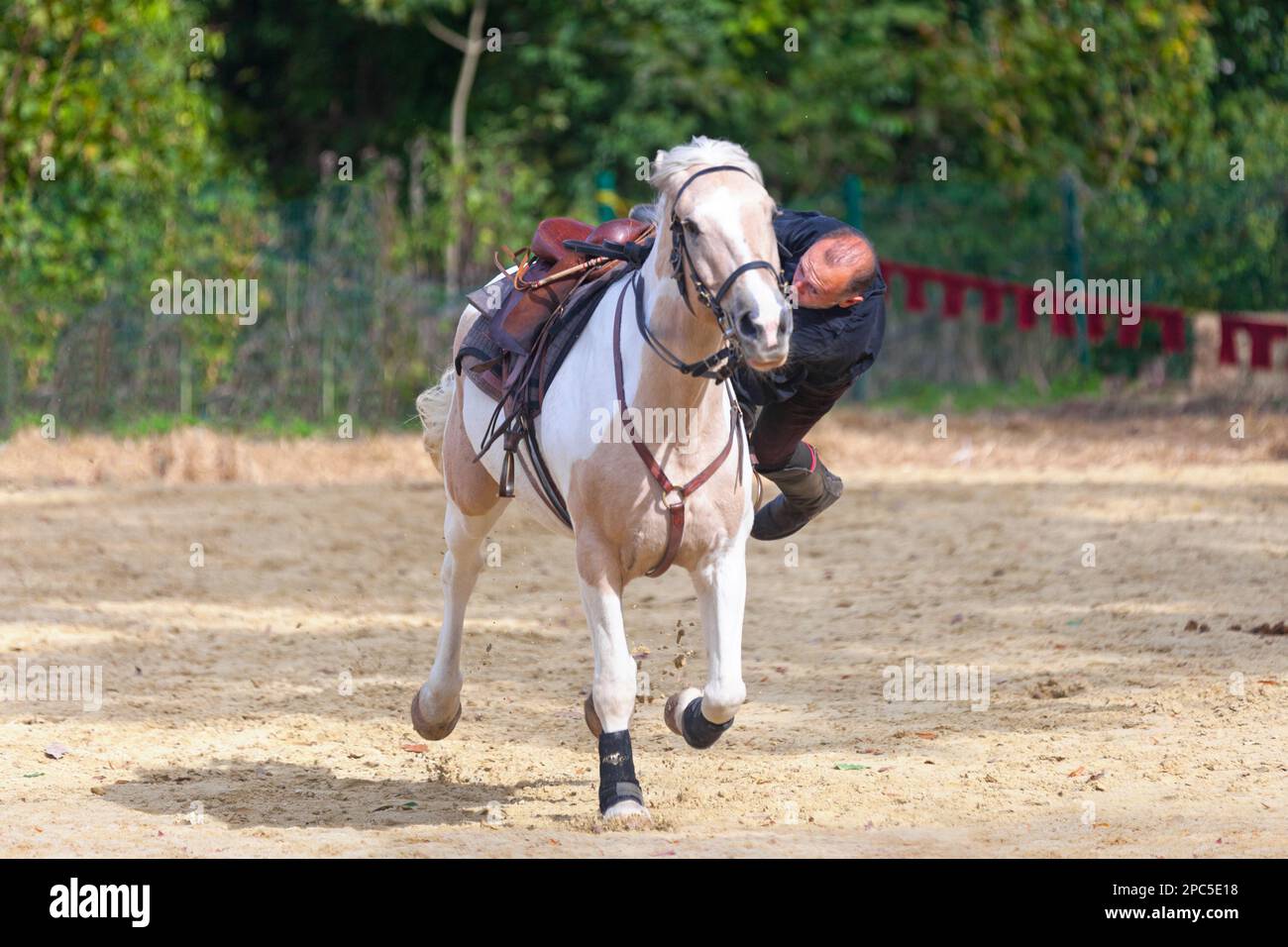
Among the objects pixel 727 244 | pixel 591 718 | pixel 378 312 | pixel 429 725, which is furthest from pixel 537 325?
pixel 378 312

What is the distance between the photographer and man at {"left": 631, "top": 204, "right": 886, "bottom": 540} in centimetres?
558

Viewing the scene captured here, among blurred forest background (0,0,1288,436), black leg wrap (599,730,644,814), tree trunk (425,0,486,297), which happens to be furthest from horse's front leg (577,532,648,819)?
tree trunk (425,0,486,297)

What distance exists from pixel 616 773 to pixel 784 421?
1411mm

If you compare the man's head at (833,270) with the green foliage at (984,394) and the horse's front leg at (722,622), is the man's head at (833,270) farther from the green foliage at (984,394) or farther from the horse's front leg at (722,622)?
the green foliage at (984,394)

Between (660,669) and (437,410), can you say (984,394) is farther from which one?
(437,410)

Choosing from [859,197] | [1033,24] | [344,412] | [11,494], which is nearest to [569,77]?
[859,197]

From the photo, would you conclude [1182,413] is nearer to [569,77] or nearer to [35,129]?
[569,77]

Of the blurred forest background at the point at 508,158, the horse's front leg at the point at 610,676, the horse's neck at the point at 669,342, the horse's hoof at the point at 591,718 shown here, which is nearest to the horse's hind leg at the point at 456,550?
the horse's hoof at the point at 591,718

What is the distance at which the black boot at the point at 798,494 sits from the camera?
6559 mm

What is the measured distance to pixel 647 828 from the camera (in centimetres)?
555

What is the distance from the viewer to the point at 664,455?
5.38 metres

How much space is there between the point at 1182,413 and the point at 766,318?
1290 cm

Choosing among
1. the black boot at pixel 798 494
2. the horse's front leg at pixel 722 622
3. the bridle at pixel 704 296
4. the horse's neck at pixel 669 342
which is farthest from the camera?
the black boot at pixel 798 494

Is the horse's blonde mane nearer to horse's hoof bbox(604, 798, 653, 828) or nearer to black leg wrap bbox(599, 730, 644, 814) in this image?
black leg wrap bbox(599, 730, 644, 814)
